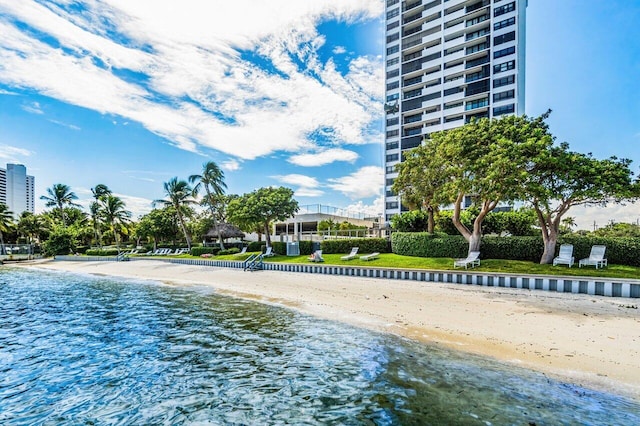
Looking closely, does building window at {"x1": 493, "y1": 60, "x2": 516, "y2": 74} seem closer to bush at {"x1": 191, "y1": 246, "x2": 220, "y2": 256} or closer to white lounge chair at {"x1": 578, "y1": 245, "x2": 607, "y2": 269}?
white lounge chair at {"x1": 578, "y1": 245, "x2": 607, "y2": 269}

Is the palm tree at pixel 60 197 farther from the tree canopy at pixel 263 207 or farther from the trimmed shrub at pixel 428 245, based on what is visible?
the trimmed shrub at pixel 428 245

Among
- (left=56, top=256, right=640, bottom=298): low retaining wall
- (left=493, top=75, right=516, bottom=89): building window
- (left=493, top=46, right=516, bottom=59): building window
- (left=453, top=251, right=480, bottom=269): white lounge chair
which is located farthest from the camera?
(left=493, top=46, right=516, bottom=59): building window

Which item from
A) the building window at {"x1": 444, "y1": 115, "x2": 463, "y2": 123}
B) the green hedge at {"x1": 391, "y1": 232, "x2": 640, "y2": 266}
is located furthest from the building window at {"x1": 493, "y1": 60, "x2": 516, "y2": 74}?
the green hedge at {"x1": 391, "y1": 232, "x2": 640, "y2": 266}

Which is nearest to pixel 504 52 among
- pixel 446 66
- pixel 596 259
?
pixel 446 66

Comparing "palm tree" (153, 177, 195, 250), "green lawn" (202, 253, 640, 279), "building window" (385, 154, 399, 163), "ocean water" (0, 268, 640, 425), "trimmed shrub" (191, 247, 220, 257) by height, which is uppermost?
"building window" (385, 154, 399, 163)

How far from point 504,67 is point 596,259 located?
155ft

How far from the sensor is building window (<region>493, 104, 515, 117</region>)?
5050cm

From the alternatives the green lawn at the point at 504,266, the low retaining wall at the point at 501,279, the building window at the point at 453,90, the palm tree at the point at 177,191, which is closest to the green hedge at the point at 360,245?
the green lawn at the point at 504,266

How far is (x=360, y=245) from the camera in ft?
91.6

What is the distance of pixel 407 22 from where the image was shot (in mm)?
63719

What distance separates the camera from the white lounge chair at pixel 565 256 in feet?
54.4

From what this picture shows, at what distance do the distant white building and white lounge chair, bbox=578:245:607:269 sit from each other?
174276mm

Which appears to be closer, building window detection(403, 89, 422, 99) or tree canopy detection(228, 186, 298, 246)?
tree canopy detection(228, 186, 298, 246)

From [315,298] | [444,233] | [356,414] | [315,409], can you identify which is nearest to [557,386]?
[356,414]
